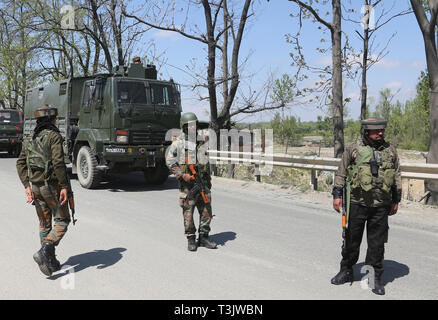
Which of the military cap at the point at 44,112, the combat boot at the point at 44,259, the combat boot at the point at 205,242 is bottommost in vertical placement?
the combat boot at the point at 205,242

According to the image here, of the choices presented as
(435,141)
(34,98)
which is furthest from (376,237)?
(34,98)

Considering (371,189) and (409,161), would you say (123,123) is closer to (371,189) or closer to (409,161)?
(371,189)

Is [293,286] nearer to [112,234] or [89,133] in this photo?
[112,234]

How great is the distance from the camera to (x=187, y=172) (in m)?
5.23

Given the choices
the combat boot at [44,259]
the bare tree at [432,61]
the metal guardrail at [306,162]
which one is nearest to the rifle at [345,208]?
the combat boot at [44,259]

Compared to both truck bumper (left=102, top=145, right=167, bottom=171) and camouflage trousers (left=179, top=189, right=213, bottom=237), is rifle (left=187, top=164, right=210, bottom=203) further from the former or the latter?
truck bumper (left=102, top=145, right=167, bottom=171)

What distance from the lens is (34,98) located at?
14922 mm

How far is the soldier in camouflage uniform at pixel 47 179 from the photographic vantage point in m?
4.29

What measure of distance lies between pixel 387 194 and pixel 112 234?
152 inches

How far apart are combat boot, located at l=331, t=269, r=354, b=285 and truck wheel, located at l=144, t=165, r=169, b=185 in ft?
25.1

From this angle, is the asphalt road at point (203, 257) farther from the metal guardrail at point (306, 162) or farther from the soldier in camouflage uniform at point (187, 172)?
the metal guardrail at point (306, 162)

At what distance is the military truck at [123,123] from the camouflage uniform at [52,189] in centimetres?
563

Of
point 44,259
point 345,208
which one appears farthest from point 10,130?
point 345,208
